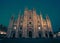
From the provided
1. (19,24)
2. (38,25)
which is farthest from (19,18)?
(38,25)

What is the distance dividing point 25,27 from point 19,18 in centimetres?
806

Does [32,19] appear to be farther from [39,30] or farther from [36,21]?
[39,30]

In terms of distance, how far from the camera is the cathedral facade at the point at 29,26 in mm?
66125

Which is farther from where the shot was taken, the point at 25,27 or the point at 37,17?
the point at 37,17

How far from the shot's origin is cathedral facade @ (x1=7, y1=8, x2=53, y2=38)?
217 ft

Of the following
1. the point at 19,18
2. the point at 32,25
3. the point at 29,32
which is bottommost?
the point at 29,32

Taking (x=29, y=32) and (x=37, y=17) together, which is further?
(x=37, y=17)

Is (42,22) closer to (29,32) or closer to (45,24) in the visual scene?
(45,24)

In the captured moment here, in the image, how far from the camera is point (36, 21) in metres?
69.8

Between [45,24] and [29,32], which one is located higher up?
[45,24]

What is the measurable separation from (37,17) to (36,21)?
4111 millimetres

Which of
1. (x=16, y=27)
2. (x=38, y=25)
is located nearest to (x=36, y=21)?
(x=38, y=25)

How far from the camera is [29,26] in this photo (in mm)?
68062

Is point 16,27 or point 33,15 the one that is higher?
point 33,15
